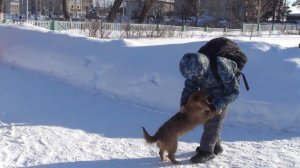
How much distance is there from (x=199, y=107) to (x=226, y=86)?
0.99 feet

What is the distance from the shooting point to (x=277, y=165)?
4.11 m

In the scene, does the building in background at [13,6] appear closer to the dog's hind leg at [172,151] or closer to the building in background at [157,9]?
the building in background at [157,9]

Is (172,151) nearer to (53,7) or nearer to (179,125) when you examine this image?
(179,125)

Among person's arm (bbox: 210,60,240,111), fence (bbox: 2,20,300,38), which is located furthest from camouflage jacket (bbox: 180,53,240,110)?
fence (bbox: 2,20,300,38)

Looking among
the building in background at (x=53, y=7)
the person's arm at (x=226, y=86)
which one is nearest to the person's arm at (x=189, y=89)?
the person's arm at (x=226, y=86)

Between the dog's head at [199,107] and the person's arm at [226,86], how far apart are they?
75 millimetres

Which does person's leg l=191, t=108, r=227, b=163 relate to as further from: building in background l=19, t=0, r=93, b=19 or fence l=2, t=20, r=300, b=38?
building in background l=19, t=0, r=93, b=19

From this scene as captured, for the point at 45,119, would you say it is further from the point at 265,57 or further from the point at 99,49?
the point at 265,57

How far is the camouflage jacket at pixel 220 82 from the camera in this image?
12.5ft

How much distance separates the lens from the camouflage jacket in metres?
3.80

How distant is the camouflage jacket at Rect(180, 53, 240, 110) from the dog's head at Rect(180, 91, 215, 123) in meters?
0.08

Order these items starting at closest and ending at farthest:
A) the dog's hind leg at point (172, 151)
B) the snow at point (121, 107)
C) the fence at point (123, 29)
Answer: the dog's hind leg at point (172, 151)
the snow at point (121, 107)
the fence at point (123, 29)

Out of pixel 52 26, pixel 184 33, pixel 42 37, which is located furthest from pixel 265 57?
pixel 184 33

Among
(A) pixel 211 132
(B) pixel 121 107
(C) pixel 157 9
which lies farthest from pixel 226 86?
(C) pixel 157 9
